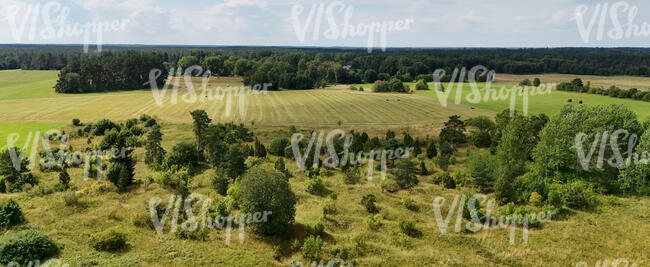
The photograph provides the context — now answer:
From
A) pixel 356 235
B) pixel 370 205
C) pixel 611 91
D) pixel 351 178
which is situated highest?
pixel 611 91

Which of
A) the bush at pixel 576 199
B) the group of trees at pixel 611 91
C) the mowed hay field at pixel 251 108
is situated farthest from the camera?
the group of trees at pixel 611 91

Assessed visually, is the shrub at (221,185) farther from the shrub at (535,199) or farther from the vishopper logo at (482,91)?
the vishopper logo at (482,91)

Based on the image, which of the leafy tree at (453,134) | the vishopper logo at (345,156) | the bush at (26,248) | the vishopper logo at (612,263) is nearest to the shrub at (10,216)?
the bush at (26,248)

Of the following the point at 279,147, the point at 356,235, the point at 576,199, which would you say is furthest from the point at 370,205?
the point at 279,147

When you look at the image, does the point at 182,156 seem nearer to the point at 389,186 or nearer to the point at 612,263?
the point at 389,186

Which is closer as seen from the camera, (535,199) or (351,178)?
(535,199)
